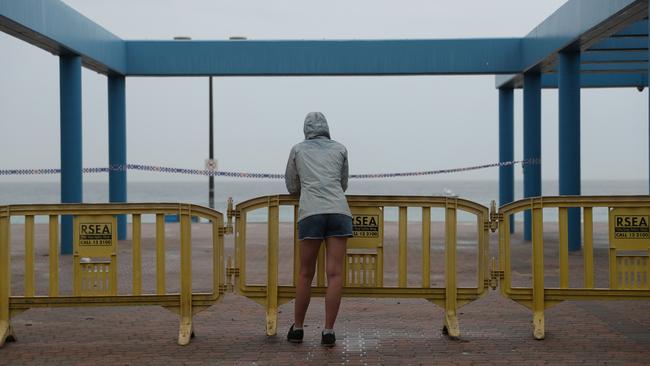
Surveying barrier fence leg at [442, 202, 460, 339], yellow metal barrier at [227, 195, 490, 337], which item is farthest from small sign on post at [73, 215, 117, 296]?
barrier fence leg at [442, 202, 460, 339]

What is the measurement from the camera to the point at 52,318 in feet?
26.8

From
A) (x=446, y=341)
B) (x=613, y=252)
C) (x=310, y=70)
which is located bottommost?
(x=446, y=341)

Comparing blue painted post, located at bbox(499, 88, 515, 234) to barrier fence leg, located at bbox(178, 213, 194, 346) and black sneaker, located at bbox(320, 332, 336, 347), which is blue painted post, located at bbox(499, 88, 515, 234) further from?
black sneaker, located at bbox(320, 332, 336, 347)

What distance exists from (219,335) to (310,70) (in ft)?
36.3

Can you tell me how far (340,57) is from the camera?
17.6 m

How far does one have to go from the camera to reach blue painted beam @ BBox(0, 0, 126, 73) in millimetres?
11984

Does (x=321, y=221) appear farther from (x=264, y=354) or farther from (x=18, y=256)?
(x=18, y=256)

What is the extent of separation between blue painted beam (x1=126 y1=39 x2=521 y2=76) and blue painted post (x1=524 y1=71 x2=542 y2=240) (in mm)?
596

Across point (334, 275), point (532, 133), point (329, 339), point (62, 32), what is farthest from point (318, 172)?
point (532, 133)

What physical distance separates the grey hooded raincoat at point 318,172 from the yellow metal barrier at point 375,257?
0.39 metres

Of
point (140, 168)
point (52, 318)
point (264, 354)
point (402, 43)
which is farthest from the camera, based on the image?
point (140, 168)

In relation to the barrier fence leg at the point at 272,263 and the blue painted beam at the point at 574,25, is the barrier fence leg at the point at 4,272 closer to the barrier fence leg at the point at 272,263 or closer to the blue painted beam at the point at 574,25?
the barrier fence leg at the point at 272,263

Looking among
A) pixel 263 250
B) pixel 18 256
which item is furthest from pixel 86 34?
pixel 263 250

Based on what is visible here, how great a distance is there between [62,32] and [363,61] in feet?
20.7
